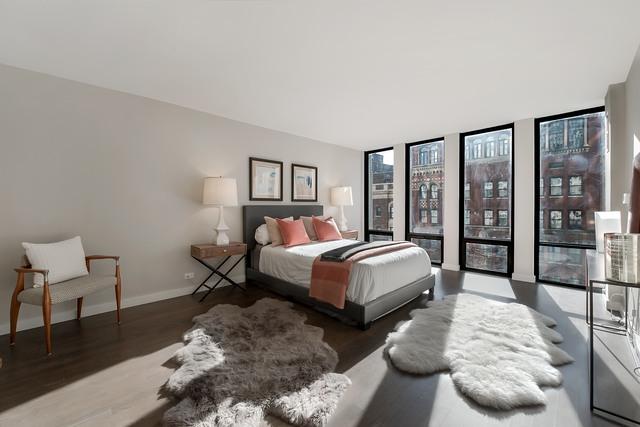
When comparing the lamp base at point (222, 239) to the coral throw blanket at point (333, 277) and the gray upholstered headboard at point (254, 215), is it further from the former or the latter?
the coral throw blanket at point (333, 277)

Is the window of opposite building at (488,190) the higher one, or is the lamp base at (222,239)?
the window of opposite building at (488,190)

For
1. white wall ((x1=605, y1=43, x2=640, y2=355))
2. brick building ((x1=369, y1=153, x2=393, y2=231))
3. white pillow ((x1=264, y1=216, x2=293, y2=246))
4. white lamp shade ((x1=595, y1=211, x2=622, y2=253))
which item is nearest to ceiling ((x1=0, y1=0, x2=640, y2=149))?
white wall ((x1=605, y1=43, x2=640, y2=355))

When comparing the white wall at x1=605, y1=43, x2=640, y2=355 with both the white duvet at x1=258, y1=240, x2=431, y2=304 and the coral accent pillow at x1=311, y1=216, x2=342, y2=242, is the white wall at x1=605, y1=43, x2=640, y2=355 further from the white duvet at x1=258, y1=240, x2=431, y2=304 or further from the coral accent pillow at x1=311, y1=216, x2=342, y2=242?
the coral accent pillow at x1=311, y1=216, x2=342, y2=242

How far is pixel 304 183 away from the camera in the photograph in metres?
→ 5.34

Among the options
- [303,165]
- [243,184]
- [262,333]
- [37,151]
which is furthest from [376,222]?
[37,151]

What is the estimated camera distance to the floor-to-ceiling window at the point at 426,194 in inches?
218

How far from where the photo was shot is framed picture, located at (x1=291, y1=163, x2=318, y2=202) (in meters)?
5.15

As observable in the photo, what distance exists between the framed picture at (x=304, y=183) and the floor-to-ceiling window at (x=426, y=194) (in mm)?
1996

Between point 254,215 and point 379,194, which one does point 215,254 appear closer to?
point 254,215

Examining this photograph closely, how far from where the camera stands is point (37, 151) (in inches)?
110

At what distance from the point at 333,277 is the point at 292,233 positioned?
1.35m

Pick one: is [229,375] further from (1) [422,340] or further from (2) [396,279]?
(2) [396,279]

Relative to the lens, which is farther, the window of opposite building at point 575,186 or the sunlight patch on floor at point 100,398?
the window of opposite building at point 575,186

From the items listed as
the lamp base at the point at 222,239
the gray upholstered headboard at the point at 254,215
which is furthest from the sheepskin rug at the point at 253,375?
the gray upholstered headboard at the point at 254,215
